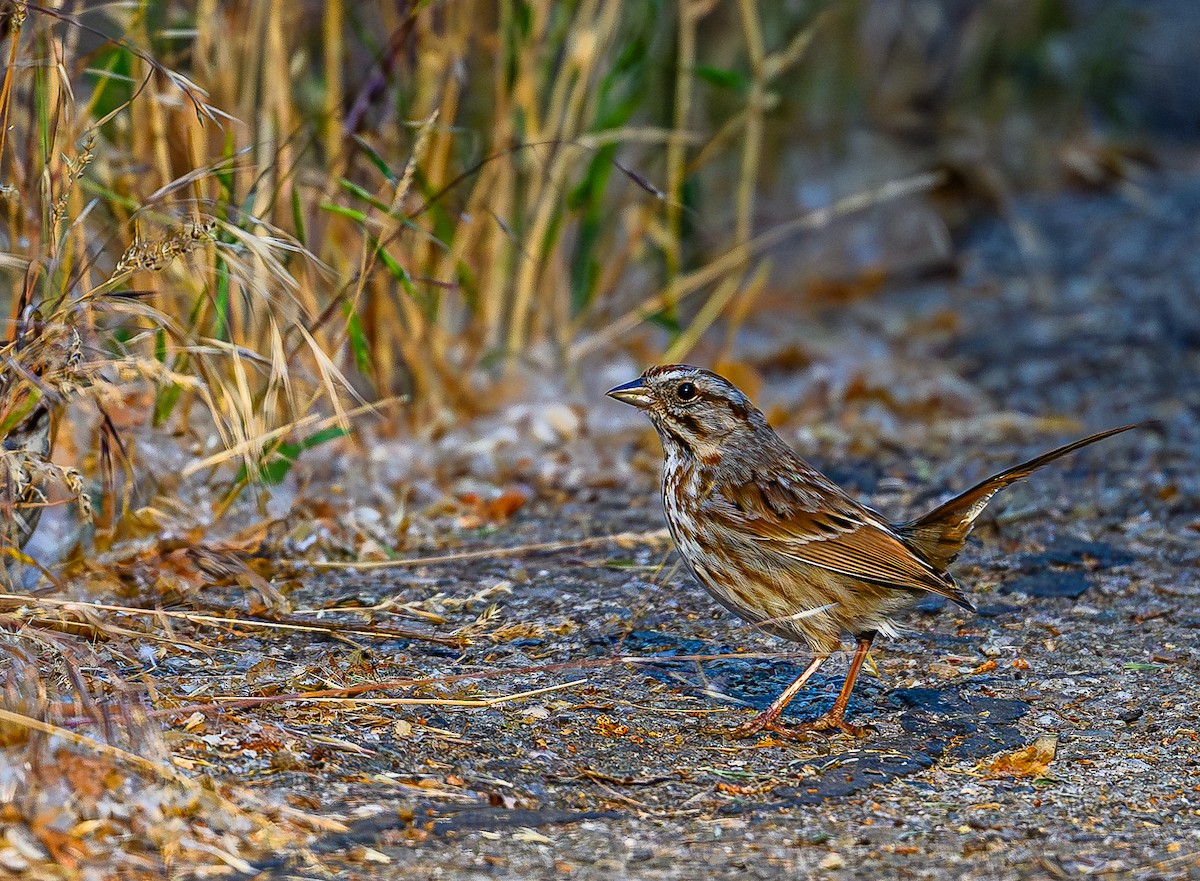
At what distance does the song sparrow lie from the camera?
129 inches

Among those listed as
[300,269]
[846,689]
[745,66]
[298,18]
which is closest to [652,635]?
[846,689]

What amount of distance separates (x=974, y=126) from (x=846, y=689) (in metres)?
5.44

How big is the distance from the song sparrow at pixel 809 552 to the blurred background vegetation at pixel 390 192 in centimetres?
79

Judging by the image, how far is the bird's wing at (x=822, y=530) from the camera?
328cm

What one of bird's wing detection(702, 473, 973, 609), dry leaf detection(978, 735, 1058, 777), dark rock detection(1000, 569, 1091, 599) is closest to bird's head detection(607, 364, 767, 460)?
bird's wing detection(702, 473, 973, 609)

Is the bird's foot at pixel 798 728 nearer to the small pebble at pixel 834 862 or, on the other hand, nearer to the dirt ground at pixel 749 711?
the dirt ground at pixel 749 711

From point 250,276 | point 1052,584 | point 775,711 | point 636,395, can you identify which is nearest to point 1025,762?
point 775,711

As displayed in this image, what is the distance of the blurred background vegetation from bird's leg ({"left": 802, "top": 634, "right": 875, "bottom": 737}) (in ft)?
3.77

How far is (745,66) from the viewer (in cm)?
698

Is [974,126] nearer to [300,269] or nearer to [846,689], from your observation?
[300,269]

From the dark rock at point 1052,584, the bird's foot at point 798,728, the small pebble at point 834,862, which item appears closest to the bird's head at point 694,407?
the bird's foot at point 798,728

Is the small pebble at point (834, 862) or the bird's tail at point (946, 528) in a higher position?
the bird's tail at point (946, 528)

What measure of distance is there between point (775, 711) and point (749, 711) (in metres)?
0.09

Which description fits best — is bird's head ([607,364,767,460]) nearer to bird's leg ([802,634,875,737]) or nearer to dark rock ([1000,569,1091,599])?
bird's leg ([802,634,875,737])
